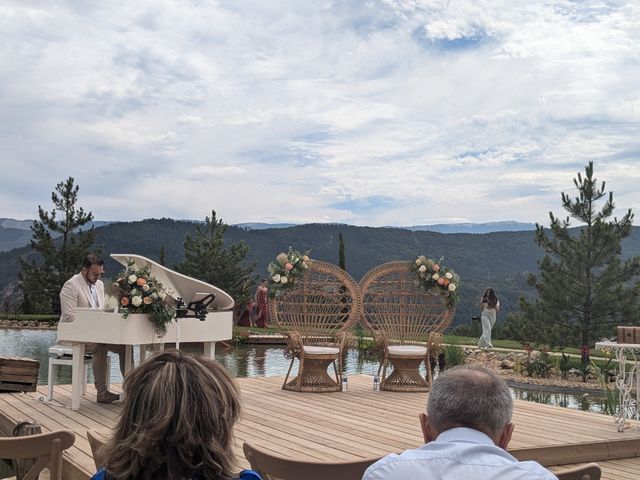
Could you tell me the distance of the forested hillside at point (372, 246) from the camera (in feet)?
146

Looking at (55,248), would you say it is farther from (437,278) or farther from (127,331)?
(127,331)

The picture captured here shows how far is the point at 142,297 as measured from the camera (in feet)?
22.5

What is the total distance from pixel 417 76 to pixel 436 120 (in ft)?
13.7

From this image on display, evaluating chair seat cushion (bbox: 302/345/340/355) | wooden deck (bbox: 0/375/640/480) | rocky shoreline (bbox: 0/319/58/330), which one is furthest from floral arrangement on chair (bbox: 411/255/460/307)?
rocky shoreline (bbox: 0/319/58/330)

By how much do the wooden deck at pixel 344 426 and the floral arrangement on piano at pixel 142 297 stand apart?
36.7 inches

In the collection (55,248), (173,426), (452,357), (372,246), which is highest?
(372,246)

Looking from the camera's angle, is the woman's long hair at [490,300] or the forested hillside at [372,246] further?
the forested hillside at [372,246]

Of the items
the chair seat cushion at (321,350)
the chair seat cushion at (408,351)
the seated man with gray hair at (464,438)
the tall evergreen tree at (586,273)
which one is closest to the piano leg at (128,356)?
the chair seat cushion at (321,350)

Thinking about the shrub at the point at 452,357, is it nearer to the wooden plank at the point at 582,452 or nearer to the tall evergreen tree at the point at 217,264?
the wooden plank at the point at 582,452

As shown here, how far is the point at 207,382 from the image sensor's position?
1.78 metres

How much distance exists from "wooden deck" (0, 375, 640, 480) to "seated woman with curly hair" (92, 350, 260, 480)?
3.18 metres

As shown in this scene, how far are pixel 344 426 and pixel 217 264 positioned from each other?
18.1 m

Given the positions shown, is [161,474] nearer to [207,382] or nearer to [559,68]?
[207,382]

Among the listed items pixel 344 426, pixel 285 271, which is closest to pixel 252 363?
pixel 285 271
